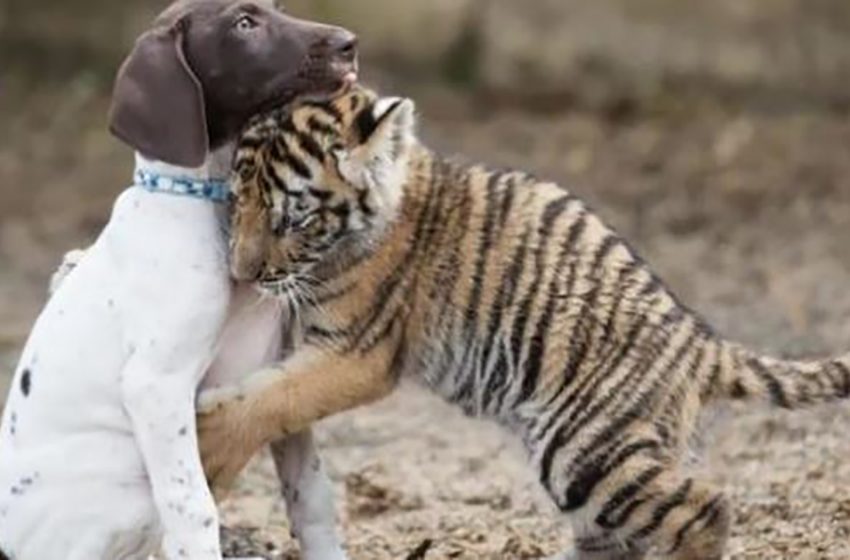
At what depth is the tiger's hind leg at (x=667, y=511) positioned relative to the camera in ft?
20.5

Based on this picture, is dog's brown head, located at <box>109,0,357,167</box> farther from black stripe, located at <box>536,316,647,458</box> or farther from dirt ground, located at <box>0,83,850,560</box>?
dirt ground, located at <box>0,83,850,560</box>

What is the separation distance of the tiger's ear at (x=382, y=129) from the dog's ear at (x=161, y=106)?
1.40ft

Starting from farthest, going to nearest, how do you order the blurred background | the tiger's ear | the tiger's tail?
the blurred background
the tiger's tail
the tiger's ear

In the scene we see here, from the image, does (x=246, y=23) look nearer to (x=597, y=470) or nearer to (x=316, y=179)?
(x=316, y=179)

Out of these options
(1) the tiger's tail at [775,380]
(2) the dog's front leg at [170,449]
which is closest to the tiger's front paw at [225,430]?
(2) the dog's front leg at [170,449]

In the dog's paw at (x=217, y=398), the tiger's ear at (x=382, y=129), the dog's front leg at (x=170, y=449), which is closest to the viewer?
the dog's front leg at (x=170, y=449)

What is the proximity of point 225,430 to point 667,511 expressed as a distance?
1029mm

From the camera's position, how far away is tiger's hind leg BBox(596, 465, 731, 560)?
6.25 m

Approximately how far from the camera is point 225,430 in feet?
20.5

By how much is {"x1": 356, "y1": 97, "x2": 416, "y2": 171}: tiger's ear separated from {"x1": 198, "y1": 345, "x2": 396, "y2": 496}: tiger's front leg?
45 centimetres

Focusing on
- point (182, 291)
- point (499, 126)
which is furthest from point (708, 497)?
point (499, 126)

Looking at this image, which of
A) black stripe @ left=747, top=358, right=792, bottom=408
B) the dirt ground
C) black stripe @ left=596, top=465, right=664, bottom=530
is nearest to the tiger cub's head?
the dirt ground

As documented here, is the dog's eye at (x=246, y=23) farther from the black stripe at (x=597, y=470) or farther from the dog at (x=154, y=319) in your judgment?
the black stripe at (x=597, y=470)

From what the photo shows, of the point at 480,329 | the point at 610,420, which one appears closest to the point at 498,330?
the point at 480,329
